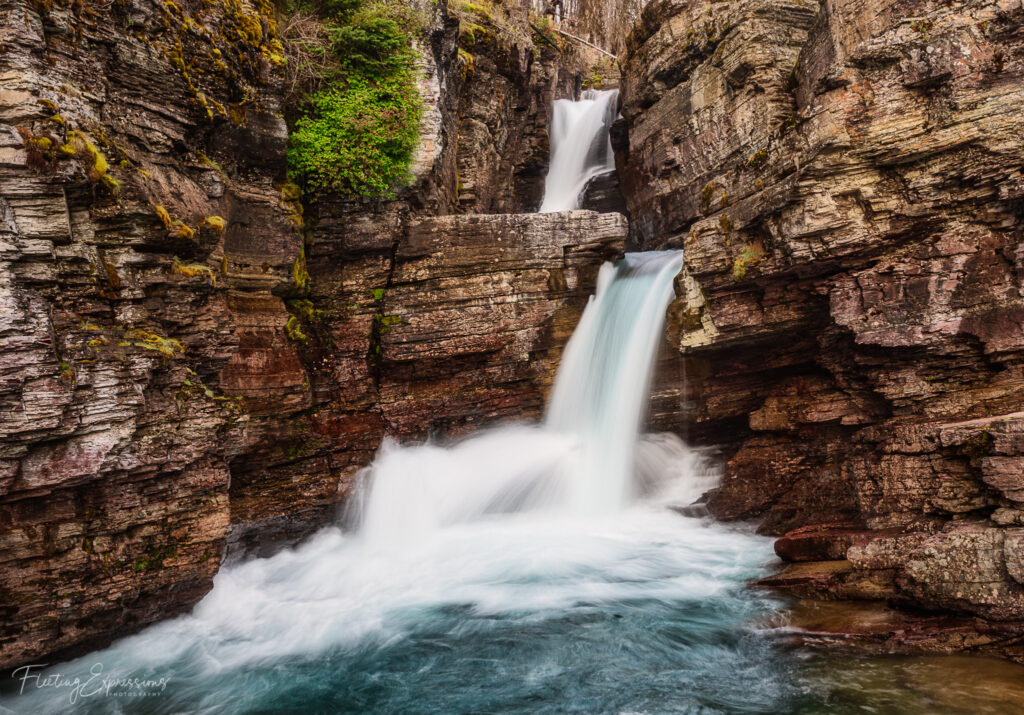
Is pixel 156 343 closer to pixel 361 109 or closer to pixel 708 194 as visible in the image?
pixel 361 109

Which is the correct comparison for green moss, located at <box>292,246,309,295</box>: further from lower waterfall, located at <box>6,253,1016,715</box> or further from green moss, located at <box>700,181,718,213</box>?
green moss, located at <box>700,181,718,213</box>

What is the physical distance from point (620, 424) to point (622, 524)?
1.85 metres

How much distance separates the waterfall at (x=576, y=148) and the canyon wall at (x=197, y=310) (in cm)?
517

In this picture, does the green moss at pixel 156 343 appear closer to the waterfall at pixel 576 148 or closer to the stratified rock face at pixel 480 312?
the stratified rock face at pixel 480 312

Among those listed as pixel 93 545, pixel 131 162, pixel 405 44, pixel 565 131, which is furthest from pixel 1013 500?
pixel 565 131

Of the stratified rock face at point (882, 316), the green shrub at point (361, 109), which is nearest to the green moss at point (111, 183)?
the green shrub at point (361, 109)

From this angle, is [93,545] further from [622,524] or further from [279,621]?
[622,524]

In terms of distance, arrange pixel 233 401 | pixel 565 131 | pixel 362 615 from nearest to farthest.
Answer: pixel 362 615 → pixel 233 401 → pixel 565 131

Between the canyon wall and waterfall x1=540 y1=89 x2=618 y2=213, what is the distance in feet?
16.9

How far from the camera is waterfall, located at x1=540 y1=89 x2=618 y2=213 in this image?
17.6 m

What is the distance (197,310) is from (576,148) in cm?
1333

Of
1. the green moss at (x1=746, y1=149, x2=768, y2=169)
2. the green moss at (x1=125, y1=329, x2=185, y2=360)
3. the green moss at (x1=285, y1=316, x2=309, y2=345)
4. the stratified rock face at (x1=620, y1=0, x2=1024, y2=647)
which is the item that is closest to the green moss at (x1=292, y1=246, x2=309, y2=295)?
the green moss at (x1=285, y1=316, x2=309, y2=345)

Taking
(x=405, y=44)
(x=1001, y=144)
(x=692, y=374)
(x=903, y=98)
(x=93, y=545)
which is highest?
(x=405, y=44)

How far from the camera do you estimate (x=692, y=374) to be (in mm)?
10672
